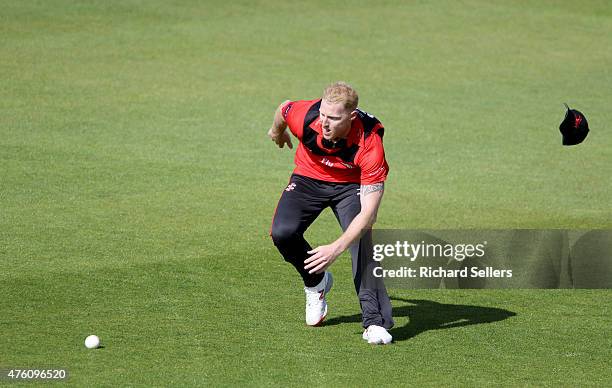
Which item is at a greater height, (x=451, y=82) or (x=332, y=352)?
(x=451, y=82)

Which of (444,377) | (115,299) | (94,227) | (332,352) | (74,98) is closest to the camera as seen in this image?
(444,377)

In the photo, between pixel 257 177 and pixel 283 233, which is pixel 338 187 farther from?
pixel 257 177

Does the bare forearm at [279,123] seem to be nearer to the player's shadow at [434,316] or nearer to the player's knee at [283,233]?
the player's knee at [283,233]

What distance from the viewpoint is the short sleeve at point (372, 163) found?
9.05 metres

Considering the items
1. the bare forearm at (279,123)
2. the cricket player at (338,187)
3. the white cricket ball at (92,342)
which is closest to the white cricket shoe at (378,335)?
the cricket player at (338,187)

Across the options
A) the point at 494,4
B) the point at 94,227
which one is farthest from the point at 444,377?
the point at 494,4

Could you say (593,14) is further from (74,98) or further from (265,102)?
(74,98)

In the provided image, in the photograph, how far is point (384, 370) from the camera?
8.53m

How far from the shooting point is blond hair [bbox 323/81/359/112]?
884 centimetres

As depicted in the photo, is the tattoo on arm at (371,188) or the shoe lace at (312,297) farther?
the shoe lace at (312,297)

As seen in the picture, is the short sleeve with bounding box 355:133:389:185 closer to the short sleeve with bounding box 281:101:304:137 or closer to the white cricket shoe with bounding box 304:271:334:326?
the short sleeve with bounding box 281:101:304:137

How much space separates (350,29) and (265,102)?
5.14 meters

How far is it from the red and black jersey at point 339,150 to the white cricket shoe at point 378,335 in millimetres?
1324

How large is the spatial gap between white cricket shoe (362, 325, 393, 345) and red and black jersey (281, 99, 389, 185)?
1.32 metres
